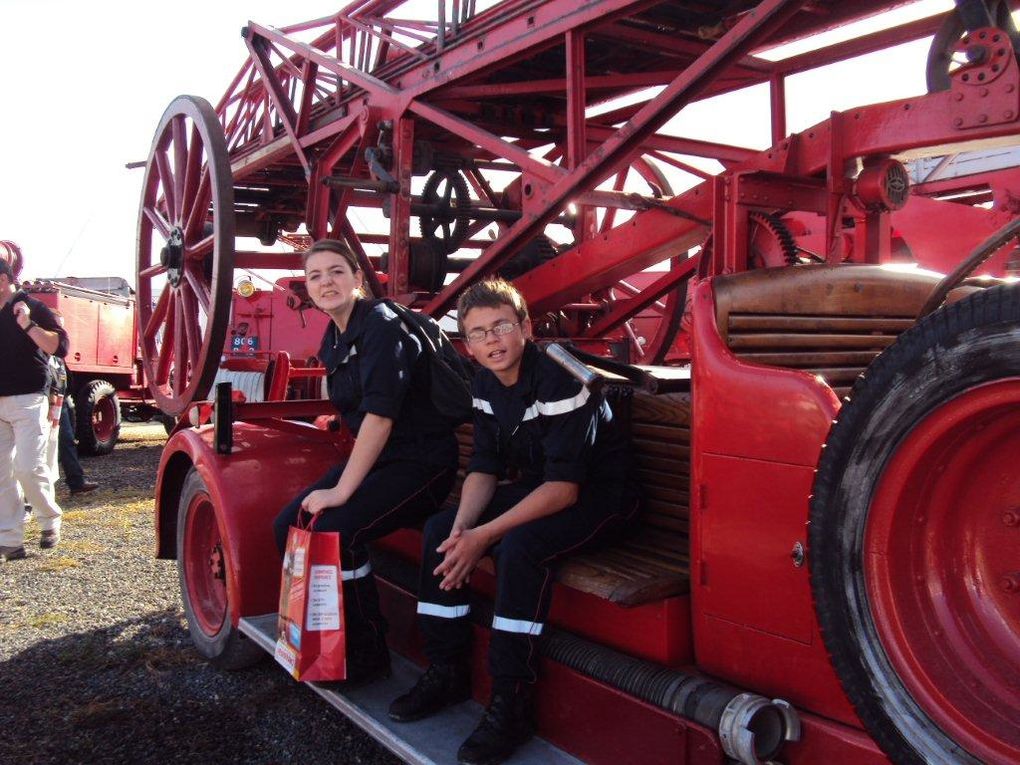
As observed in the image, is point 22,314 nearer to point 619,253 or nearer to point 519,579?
point 619,253

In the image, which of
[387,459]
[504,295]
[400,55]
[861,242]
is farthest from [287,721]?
[400,55]

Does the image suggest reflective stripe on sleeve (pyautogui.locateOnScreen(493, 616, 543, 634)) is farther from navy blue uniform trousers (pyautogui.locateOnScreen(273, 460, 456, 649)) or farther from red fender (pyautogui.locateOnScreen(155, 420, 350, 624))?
red fender (pyautogui.locateOnScreen(155, 420, 350, 624))

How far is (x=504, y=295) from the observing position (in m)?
2.57

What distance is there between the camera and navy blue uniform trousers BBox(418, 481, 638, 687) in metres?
2.23

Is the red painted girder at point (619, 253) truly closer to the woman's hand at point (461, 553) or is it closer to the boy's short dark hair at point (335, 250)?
the boy's short dark hair at point (335, 250)

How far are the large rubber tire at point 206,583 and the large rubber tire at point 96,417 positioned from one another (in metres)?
7.67

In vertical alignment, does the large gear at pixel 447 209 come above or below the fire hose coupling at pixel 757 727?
above

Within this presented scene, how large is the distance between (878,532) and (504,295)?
131cm

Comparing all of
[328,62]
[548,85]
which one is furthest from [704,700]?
[328,62]

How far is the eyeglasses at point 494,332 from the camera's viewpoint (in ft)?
8.21

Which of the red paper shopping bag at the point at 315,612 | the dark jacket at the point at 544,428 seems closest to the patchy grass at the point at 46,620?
the red paper shopping bag at the point at 315,612

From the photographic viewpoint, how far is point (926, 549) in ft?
5.19

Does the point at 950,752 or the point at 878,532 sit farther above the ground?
the point at 878,532

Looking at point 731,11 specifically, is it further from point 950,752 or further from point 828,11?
point 950,752
